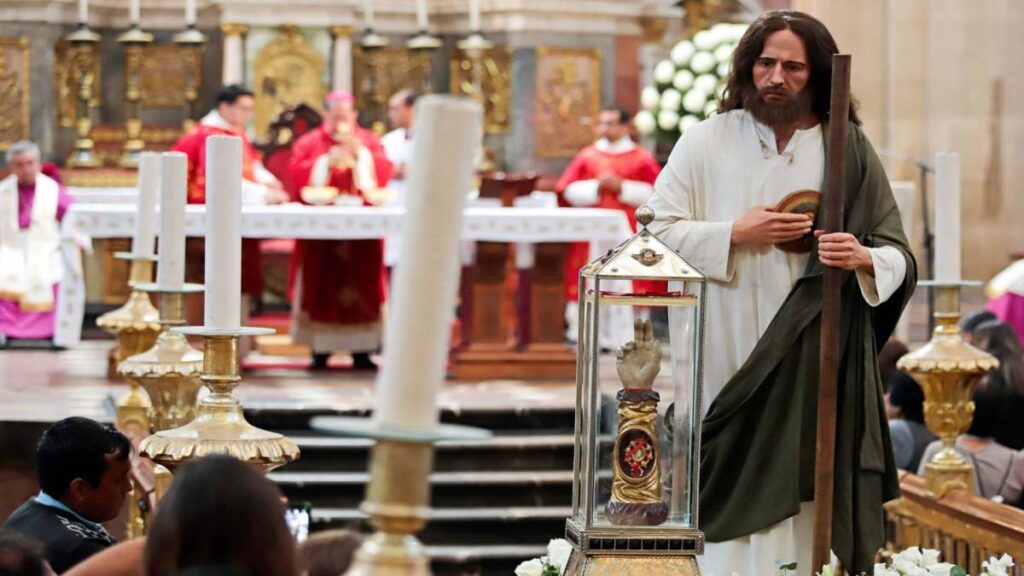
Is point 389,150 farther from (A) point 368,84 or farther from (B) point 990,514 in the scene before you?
(B) point 990,514

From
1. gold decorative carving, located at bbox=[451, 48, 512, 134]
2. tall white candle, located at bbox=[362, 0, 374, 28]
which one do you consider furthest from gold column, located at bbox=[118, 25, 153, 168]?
gold decorative carving, located at bbox=[451, 48, 512, 134]

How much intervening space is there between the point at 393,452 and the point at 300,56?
1412 centimetres

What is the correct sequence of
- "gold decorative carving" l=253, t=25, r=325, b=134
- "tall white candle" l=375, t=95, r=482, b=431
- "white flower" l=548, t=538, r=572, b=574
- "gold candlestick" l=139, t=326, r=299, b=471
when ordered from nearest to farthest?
"tall white candle" l=375, t=95, r=482, b=431, "gold candlestick" l=139, t=326, r=299, b=471, "white flower" l=548, t=538, r=572, b=574, "gold decorative carving" l=253, t=25, r=325, b=134

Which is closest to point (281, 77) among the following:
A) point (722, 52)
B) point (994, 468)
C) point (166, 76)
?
point (166, 76)

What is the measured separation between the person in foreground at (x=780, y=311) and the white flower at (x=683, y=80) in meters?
8.96

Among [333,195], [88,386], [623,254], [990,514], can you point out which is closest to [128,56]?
[333,195]

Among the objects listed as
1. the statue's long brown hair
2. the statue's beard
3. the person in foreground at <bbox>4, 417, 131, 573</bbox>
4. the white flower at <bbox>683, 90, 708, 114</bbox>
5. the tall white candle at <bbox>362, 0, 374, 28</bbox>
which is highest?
the tall white candle at <bbox>362, 0, 374, 28</bbox>

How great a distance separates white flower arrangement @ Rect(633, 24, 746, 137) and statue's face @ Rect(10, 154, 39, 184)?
13.7 feet

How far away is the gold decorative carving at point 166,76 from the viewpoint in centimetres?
1588

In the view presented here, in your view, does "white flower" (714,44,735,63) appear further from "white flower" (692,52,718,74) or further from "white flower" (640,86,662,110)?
"white flower" (640,86,662,110)

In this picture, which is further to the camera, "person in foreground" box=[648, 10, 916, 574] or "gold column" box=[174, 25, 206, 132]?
"gold column" box=[174, 25, 206, 132]

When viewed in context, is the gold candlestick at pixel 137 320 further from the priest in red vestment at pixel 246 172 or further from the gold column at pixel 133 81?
the gold column at pixel 133 81

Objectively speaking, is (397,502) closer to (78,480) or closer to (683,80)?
(78,480)

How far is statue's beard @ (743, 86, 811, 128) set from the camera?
4.95 metres
